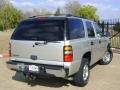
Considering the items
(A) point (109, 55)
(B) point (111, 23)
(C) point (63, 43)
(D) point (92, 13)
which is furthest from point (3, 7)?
(C) point (63, 43)

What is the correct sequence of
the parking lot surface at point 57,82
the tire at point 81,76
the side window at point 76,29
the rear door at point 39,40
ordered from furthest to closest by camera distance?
the parking lot surface at point 57,82, the tire at point 81,76, the side window at point 76,29, the rear door at point 39,40

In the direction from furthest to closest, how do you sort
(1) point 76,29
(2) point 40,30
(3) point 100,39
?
(3) point 100,39 < (1) point 76,29 < (2) point 40,30

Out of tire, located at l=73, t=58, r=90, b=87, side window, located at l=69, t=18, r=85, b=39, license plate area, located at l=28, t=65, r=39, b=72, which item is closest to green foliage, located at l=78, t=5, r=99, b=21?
side window, located at l=69, t=18, r=85, b=39

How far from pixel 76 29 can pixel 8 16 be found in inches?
2130

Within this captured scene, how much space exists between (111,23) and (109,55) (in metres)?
4.42

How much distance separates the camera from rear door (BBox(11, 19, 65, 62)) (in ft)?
21.8

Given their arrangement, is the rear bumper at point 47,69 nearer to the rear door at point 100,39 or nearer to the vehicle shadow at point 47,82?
the vehicle shadow at point 47,82

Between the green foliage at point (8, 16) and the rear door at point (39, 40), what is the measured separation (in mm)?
53081

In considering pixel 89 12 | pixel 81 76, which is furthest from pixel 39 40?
pixel 89 12

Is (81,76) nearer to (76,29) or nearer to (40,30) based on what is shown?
(76,29)

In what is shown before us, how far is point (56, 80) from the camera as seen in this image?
822cm

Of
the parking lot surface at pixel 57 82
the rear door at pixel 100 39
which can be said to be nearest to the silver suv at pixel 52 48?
the parking lot surface at pixel 57 82

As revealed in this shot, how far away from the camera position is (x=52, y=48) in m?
6.64

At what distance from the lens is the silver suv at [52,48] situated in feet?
21.7
